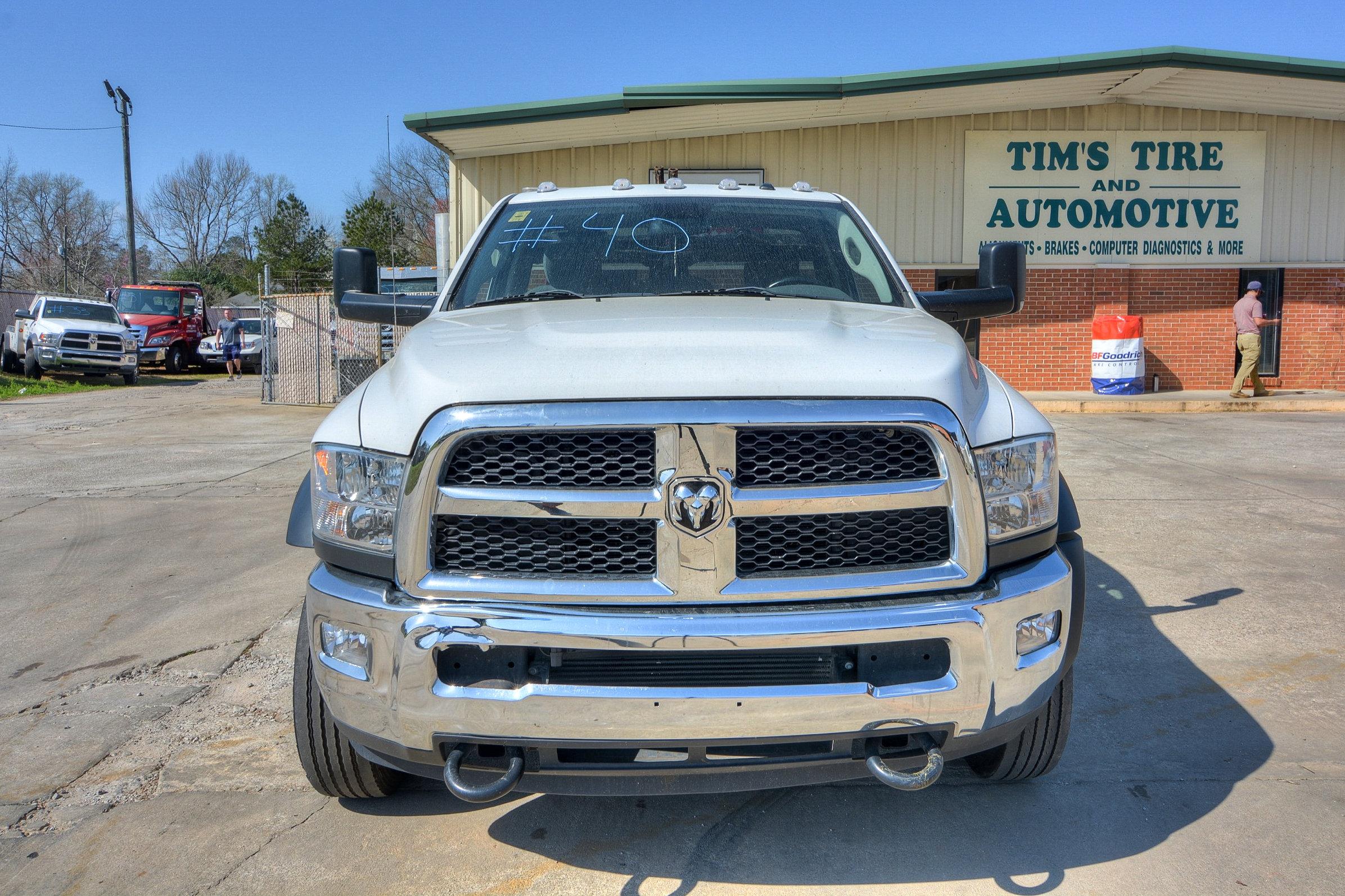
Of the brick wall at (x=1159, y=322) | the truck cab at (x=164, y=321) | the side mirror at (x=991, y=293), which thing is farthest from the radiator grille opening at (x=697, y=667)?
the truck cab at (x=164, y=321)

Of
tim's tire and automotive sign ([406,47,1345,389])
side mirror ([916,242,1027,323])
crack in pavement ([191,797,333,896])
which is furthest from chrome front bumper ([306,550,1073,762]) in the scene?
tim's tire and automotive sign ([406,47,1345,389])

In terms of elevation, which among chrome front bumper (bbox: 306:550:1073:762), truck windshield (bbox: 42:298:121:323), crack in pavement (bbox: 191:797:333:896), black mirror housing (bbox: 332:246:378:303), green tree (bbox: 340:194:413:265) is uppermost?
green tree (bbox: 340:194:413:265)

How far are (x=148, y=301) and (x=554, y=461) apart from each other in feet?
93.1

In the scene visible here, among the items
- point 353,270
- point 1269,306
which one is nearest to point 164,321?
point 1269,306

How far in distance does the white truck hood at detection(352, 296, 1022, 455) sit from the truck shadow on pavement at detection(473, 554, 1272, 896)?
1044mm

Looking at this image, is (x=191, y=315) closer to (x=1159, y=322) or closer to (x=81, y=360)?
(x=81, y=360)

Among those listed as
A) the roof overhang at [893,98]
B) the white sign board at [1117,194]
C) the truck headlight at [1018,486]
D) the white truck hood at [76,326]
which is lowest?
the truck headlight at [1018,486]

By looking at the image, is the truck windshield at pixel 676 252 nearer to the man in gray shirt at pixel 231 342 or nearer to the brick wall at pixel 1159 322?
the brick wall at pixel 1159 322

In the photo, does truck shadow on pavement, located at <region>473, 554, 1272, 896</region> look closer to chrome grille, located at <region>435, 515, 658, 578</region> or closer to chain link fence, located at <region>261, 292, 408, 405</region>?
chrome grille, located at <region>435, 515, 658, 578</region>

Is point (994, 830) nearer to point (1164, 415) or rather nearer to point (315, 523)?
point (315, 523)

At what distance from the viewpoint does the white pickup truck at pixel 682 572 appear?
217cm

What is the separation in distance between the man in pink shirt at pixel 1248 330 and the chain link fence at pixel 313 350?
12.6 metres

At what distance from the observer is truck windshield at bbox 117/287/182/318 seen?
26750 millimetres

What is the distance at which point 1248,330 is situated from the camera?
1487 cm
